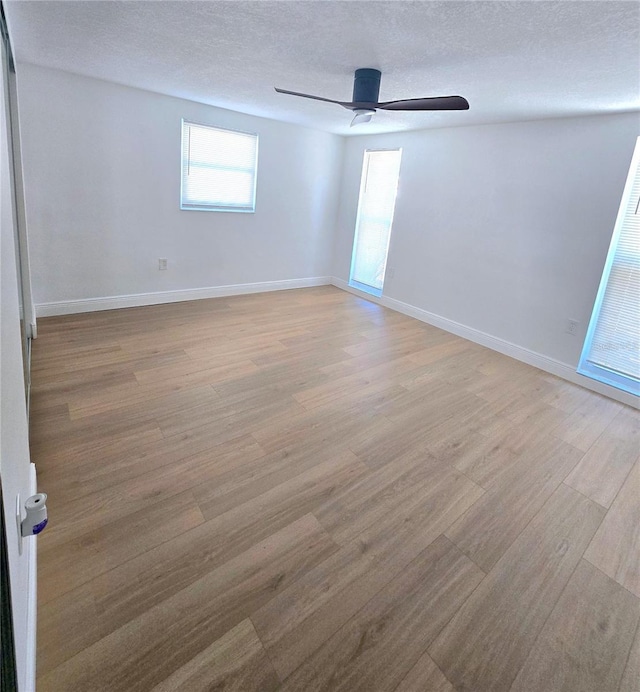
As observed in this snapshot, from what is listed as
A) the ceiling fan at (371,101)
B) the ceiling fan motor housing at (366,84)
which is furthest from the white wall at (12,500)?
the ceiling fan motor housing at (366,84)

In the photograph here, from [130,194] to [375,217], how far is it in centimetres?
300

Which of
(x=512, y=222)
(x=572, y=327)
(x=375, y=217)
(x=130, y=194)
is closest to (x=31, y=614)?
(x=130, y=194)

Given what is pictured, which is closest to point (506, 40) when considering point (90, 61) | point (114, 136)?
point (90, 61)

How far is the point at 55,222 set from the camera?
11.5ft

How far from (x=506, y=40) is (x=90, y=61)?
2892 millimetres

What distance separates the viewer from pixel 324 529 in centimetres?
169

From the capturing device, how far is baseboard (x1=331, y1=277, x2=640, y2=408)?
3225 mm

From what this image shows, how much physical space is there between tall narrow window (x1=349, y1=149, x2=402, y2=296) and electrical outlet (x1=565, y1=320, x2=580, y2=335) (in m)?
2.33

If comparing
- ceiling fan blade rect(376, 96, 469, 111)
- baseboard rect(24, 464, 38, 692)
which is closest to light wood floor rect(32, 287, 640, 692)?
baseboard rect(24, 464, 38, 692)

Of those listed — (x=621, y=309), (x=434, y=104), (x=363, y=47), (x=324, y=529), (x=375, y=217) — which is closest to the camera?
(x=324, y=529)

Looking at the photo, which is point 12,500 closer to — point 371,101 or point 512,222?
point 371,101

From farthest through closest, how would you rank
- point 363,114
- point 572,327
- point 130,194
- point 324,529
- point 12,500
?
point 130,194, point 572,327, point 363,114, point 324,529, point 12,500

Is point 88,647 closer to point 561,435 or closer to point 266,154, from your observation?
point 561,435

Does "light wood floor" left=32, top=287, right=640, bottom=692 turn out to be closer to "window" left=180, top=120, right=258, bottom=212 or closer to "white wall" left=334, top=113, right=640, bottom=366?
"white wall" left=334, top=113, right=640, bottom=366
